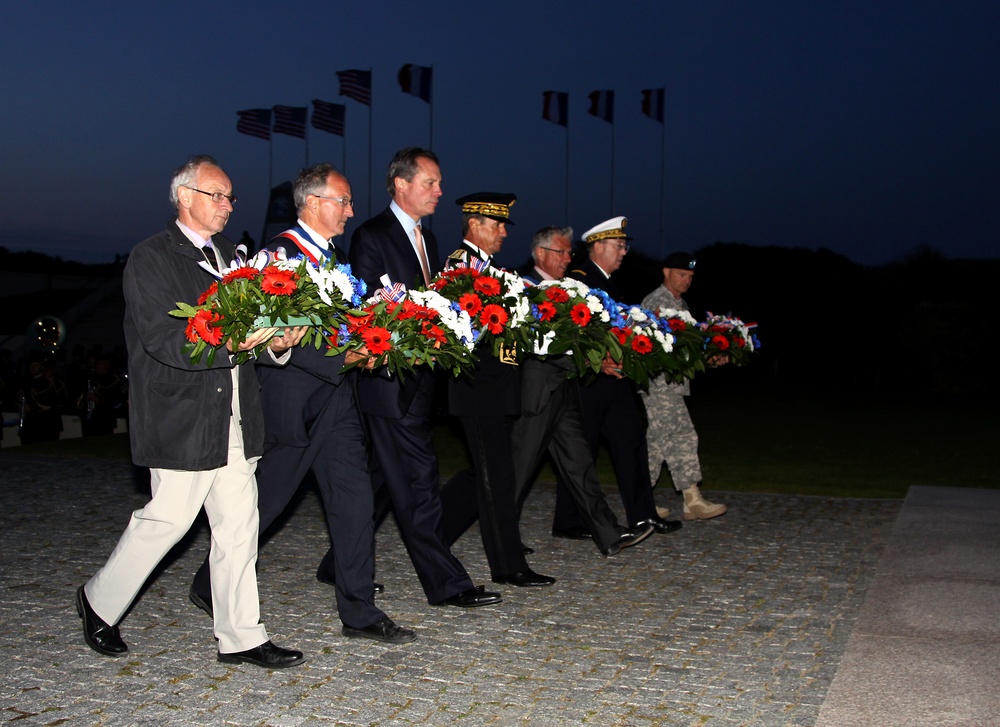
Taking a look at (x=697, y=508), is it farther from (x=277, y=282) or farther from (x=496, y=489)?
(x=277, y=282)

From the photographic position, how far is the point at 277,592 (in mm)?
6551

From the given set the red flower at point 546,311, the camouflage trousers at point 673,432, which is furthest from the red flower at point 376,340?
the camouflage trousers at point 673,432

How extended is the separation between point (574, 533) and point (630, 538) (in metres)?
0.76

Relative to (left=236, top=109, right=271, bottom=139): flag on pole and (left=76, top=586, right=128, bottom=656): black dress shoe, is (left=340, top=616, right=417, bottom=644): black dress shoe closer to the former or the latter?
(left=76, top=586, right=128, bottom=656): black dress shoe

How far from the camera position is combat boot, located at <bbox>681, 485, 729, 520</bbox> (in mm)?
9188

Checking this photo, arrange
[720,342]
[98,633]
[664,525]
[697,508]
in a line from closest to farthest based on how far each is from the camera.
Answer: [98,633] → [664,525] → [720,342] → [697,508]

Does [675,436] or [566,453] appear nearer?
[566,453]

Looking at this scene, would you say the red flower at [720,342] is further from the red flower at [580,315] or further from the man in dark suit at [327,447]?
the man in dark suit at [327,447]

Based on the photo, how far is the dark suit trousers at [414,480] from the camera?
591 cm

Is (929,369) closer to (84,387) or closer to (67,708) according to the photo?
(84,387)

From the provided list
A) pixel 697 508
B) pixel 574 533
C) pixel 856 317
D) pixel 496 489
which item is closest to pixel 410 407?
pixel 496 489

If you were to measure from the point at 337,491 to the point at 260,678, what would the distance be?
101 centimetres

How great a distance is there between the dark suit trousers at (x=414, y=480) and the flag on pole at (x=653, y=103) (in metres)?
43.5

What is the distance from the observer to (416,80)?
144ft
